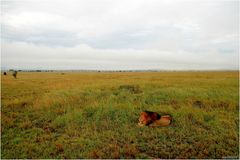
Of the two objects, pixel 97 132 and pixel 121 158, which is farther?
pixel 97 132

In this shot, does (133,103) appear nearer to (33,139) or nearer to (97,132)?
(97,132)

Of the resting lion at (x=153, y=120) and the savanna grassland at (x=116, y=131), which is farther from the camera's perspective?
the resting lion at (x=153, y=120)

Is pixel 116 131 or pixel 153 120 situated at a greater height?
pixel 153 120

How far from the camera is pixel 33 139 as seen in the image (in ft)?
24.1

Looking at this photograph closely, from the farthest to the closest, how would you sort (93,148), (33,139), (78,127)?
(78,127) → (33,139) → (93,148)

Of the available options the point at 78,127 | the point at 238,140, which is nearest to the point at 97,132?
the point at 78,127

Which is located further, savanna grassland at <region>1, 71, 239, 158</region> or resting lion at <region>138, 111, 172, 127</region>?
resting lion at <region>138, 111, 172, 127</region>

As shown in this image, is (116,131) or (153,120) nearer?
(116,131)

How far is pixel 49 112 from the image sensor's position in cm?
1059

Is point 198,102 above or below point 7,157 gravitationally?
above

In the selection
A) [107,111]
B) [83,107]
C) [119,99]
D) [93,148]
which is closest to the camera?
[93,148]

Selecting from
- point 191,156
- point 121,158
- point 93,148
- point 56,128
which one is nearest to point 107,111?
point 56,128

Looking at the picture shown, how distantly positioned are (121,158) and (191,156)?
197 centimetres

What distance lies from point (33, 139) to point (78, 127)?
1.73m
